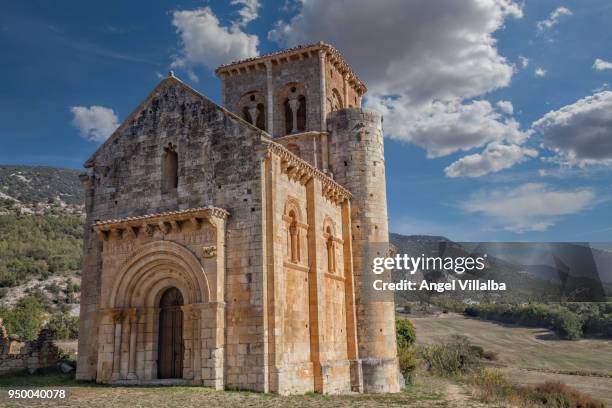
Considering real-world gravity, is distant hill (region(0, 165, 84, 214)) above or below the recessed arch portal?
above

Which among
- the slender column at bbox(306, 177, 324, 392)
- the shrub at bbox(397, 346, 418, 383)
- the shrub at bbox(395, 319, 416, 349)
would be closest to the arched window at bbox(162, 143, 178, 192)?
the slender column at bbox(306, 177, 324, 392)

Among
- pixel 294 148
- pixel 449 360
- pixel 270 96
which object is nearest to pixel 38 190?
pixel 449 360

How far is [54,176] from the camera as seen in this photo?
9062cm

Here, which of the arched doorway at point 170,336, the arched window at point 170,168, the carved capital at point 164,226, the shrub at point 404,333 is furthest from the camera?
the shrub at point 404,333

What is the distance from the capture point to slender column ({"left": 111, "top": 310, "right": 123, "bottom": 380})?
16422 mm

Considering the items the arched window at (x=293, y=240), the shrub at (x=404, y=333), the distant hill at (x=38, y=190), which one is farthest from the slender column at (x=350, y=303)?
the distant hill at (x=38, y=190)

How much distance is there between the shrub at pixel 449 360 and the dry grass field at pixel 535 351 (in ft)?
8.56

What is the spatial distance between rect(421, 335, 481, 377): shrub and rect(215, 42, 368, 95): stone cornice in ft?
63.4

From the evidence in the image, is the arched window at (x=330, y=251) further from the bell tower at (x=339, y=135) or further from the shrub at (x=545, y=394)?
the shrub at (x=545, y=394)

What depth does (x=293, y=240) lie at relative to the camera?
17.5m

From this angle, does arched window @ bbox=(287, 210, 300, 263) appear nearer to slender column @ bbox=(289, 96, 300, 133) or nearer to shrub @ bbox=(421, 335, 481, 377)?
slender column @ bbox=(289, 96, 300, 133)

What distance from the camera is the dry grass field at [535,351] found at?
35781 millimetres

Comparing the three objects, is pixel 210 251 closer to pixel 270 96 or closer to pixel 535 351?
pixel 270 96

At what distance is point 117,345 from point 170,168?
18.2ft
